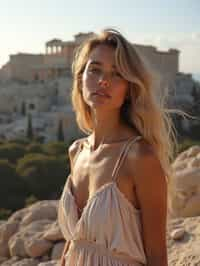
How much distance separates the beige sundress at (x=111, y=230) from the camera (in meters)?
1.46

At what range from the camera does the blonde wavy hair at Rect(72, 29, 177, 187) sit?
58.3 inches

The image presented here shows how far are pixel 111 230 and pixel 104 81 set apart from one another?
0.39 metres

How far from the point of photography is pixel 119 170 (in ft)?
4.79

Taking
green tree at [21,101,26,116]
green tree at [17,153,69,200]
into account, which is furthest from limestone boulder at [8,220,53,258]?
green tree at [21,101,26,116]

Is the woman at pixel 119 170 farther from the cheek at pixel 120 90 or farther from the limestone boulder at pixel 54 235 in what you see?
the limestone boulder at pixel 54 235

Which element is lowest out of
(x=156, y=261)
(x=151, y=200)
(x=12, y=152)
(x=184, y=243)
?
(x=12, y=152)

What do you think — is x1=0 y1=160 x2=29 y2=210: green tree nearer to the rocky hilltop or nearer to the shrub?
the shrub

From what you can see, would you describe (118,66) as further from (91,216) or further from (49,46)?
(49,46)

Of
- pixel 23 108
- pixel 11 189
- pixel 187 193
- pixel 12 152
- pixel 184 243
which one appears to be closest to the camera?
pixel 184 243

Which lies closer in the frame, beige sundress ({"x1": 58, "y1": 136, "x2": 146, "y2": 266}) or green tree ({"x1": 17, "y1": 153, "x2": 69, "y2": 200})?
beige sundress ({"x1": 58, "y1": 136, "x2": 146, "y2": 266})

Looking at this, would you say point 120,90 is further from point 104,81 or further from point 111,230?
point 111,230

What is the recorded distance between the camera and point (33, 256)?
486 centimetres

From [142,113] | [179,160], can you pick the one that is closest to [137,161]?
[142,113]

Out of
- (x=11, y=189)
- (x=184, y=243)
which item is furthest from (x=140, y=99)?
(x=11, y=189)
